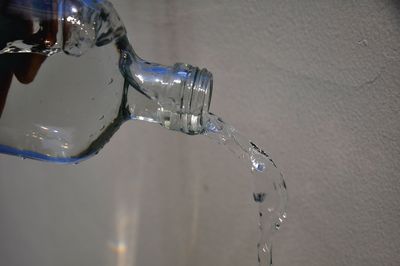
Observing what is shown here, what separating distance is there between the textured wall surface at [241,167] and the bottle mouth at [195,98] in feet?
0.50

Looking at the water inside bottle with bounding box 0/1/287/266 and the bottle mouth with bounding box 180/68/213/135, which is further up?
the bottle mouth with bounding box 180/68/213/135

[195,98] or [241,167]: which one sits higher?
[195,98]

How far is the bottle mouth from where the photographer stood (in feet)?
1.28

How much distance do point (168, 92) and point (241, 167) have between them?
22cm

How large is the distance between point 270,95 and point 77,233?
0.35 metres

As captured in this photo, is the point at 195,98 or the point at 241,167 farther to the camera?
the point at 241,167

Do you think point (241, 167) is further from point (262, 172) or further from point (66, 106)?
A: point (66, 106)

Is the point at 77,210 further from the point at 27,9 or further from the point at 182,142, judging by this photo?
the point at 27,9

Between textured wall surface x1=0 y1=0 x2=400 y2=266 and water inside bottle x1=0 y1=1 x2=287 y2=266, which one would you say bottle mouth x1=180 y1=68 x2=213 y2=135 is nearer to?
water inside bottle x1=0 y1=1 x2=287 y2=266

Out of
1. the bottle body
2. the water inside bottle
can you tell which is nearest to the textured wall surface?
the water inside bottle

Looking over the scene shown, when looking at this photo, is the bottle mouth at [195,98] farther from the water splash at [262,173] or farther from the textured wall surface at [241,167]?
the textured wall surface at [241,167]

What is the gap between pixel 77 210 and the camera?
690 millimetres

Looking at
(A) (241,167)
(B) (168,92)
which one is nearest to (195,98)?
(B) (168,92)

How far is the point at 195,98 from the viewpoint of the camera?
39cm
